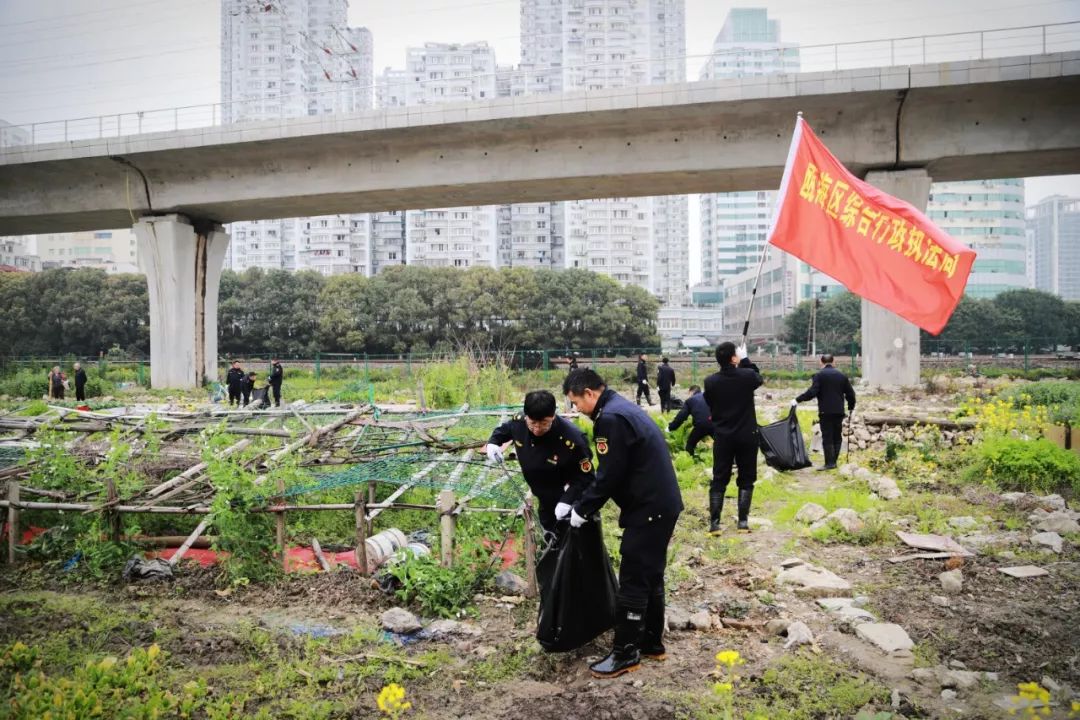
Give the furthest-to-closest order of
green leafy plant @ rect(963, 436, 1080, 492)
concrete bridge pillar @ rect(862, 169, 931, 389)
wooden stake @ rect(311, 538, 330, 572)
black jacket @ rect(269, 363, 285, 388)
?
black jacket @ rect(269, 363, 285, 388) < concrete bridge pillar @ rect(862, 169, 931, 389) < green leafy plant @ rect(963, 436, 1080, 492) < wooden stake @ rect(311, 538, 330, 572)

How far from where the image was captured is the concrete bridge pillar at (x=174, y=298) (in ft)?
69.1

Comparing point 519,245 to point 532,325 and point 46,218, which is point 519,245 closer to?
point 532,325

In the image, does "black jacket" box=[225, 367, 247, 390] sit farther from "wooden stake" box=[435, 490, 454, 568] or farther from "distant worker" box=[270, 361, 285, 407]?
"wooden stake" box=[435, 490, 454, 568]

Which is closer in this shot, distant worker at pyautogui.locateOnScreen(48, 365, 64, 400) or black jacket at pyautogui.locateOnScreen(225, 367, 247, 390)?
black jacket at pyautogui.locateOnScreen(225, 367, 247, 390)

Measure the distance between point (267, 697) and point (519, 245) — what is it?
72.0 meters

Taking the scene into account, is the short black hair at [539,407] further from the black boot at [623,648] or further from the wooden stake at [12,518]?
the wooden stake at [12,518]

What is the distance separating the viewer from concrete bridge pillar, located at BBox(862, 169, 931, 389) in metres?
16.3

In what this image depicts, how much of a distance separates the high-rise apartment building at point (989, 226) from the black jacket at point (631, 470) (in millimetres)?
82115

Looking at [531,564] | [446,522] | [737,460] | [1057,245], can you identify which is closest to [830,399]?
[737,460]

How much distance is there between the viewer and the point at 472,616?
475cm

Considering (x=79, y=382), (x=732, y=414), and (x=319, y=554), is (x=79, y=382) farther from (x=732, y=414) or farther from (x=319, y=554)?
(x=732, y=414)

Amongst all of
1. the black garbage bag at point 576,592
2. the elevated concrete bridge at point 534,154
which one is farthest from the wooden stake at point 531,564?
the elevated concrete bridge at point 534,154

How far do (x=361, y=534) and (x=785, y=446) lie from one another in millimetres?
5260

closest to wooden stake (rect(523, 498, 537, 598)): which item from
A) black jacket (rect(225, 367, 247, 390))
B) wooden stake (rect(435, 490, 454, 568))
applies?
wooden stake (rect(435, 490, 454, 568))
